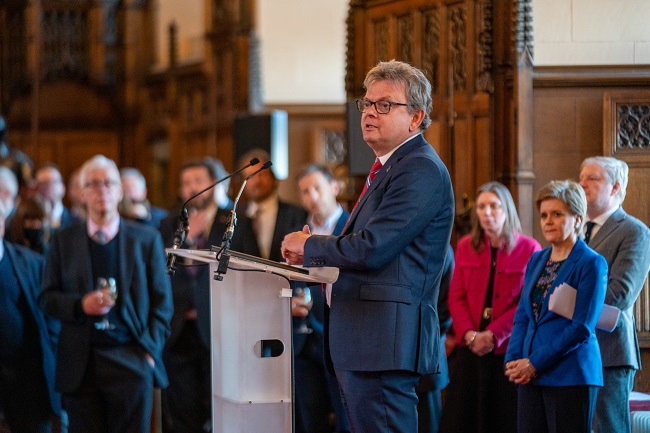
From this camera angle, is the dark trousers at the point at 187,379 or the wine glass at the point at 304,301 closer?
the wine glass at the point at 304,301

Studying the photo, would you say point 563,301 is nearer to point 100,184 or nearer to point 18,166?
point 100,184

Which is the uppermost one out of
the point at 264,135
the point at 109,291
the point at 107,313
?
the point at 264,135

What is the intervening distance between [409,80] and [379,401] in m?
1.01

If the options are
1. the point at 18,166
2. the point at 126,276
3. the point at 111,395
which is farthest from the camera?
the point at 18,166

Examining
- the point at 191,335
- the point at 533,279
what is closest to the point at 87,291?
the point at 191,335

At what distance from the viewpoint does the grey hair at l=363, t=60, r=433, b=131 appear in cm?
361

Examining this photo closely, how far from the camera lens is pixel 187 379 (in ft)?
19.4

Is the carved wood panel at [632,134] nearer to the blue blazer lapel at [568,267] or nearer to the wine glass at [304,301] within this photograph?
the blue blazer lapel at [568,267]

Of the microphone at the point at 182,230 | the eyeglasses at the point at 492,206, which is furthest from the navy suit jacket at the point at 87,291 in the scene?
the eyeglasses at the point at 492,206

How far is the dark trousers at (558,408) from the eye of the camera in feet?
13.8

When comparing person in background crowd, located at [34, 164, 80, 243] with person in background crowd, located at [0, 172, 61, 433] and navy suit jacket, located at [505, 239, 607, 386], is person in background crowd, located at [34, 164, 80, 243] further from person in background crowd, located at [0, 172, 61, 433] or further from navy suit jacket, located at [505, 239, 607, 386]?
navy suit jacket, located at [505, 239, 607, 386]

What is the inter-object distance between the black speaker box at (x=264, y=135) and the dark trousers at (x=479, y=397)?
163 inches

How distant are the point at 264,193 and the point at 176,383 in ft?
3.59

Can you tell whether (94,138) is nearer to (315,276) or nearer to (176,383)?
(176,383)
